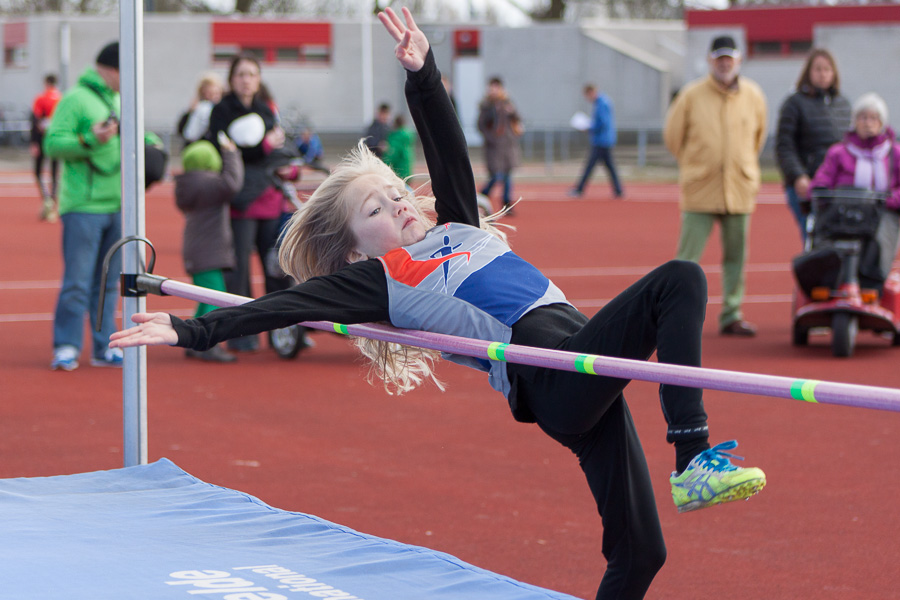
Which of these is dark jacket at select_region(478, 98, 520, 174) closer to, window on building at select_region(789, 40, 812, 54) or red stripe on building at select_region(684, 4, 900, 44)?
red stripe on building at select_region(684, 4, 900, 44)

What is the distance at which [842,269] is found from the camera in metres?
7.77

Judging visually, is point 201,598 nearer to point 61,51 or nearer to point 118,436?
point 118,436

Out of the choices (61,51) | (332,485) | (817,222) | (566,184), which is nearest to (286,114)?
(61,51)

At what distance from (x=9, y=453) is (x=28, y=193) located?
18463 mm

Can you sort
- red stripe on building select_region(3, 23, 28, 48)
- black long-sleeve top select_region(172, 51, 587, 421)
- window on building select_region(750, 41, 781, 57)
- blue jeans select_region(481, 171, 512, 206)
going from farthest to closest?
red stripe on building select_region(3, 23, 28, 48)
window on building select_region(750, 41, 781, 57)
blue jeans select_region(481, 171, 512, 206)
black long-sleeve top select_region(172, 51, 587, 421)

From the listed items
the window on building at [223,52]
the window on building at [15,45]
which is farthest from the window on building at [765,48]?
the window on building at [15,45]

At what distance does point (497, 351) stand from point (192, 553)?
4.49 ft

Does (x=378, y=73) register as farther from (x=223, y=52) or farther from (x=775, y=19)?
(x=775, y=19)

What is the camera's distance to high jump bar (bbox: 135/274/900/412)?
225 cm

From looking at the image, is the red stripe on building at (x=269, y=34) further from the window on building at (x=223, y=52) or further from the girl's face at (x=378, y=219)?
the girl's face at (x=378, y=219)

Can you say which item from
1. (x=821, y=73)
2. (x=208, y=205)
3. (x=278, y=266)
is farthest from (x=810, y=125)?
(x=208, y=205)

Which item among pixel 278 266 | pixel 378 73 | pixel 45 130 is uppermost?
pixel 378 73

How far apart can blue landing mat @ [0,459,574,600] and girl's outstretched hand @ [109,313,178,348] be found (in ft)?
2.39

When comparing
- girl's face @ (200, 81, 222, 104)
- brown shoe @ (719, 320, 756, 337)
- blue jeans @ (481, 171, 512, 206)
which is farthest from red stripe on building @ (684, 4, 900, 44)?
brown shoe @ (719, 320, 756, 337)
